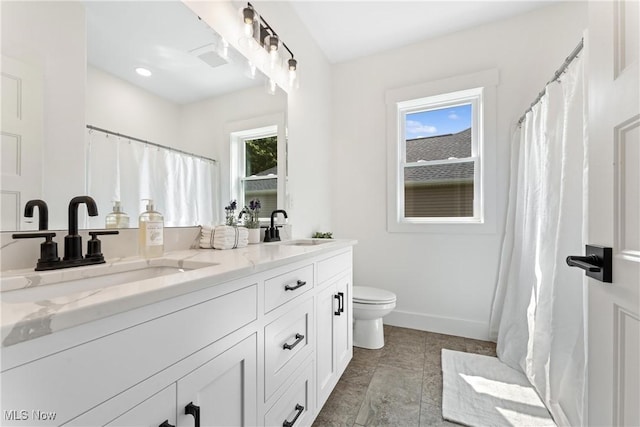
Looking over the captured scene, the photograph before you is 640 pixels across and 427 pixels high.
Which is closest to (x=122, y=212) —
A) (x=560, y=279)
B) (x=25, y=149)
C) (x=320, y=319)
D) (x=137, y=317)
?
(x=25, y=149)

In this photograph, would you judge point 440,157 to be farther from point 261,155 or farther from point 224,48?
point 224,48

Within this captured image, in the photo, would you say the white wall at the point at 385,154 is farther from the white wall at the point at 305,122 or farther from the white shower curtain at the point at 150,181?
the white shower curtain at the point at 150,181

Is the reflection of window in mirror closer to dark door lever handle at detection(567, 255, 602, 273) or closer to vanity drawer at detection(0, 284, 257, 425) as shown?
vanity drawer at detection(0, 284, 257, 425)

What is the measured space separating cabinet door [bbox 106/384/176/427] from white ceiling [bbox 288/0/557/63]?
8.26ft

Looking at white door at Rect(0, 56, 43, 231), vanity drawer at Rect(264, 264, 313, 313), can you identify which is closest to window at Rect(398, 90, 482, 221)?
vanity drawer at Rect(264, 264, 313, 313)

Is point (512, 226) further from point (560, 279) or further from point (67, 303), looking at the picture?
point (67, 303)

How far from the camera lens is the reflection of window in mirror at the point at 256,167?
5.22 ft

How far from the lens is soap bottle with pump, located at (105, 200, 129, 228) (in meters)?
0.98

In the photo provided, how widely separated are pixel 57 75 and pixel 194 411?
1.05 meters

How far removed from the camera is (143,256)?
1008 millimetres

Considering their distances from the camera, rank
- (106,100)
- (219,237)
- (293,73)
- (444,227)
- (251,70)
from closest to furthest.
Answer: (106,100) < (219,237) < (251,70) < (293,73) < (444,227)

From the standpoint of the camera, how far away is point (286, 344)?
1.06m

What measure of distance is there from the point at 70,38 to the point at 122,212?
583 mm

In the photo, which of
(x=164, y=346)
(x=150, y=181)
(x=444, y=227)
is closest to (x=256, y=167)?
(x=150, y=181)
